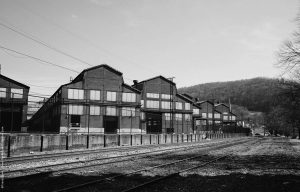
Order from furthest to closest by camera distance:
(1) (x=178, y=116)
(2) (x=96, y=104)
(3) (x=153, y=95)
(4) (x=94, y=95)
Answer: (1) (x=178, y=116) → (3) (x=153, y=95) → (4) (x=94, y=95) → (2) (x=96, y=104)

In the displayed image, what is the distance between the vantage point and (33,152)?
71.1 feet

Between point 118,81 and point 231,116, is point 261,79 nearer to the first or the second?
point 231,116

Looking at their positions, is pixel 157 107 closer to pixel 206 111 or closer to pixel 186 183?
pixel 206 111

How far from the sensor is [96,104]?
52.1 metres

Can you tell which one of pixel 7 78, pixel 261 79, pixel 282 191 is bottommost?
pixel 282 191

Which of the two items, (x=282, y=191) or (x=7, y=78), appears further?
(x=7, y=78)

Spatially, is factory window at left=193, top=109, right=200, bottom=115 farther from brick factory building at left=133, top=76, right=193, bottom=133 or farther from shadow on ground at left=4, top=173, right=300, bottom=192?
shadow on ground at left=4, top=173, right=300, bottom=192

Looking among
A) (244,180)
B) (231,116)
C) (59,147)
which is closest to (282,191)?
(244,180)

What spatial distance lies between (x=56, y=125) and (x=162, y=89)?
26427mm

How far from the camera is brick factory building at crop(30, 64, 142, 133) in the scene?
4970 centimetres

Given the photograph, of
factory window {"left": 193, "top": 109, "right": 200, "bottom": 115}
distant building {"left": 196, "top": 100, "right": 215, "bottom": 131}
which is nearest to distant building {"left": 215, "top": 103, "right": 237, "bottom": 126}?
distant building {"left": 196, "top": 100, "right": 215, "bottom": 131}

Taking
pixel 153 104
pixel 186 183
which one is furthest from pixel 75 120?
pixel 186 183

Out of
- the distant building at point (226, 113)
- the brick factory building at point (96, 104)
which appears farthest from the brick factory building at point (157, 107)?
the distant building at point (226, 113)

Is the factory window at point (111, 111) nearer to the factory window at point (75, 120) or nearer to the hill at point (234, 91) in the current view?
the factory window at point (75, 120)
